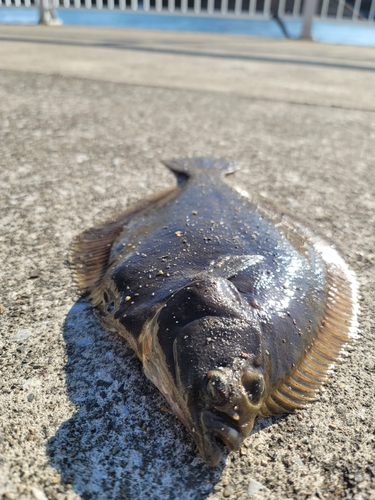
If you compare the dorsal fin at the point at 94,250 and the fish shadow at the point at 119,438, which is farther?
the dorsal fin at the point at 94,250

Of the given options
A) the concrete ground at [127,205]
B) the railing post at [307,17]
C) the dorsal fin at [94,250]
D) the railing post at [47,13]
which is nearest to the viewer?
the concrete ground at [127,205]

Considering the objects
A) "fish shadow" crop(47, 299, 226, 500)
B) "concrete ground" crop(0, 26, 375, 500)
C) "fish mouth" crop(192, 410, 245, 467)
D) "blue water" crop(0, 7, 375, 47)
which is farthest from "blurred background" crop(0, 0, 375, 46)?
"fish mouth" crop(192, 410, 245, 467)

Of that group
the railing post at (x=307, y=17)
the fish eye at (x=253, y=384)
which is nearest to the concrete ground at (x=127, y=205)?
the fish eye at (x=253, y=384)

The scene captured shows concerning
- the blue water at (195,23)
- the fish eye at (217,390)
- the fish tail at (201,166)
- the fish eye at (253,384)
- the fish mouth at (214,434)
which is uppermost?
the fish eye at (217,390)

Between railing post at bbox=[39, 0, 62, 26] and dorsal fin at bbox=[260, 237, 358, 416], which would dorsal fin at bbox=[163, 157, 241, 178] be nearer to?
dorsal fin at bbox=[260, 237, 358, 416]

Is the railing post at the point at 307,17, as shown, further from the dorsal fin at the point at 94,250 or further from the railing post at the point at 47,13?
the dorsal fin at the point at 94,250

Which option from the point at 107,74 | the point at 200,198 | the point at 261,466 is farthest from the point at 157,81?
the point at 261,466

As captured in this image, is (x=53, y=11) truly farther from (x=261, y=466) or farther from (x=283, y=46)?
(x=261, y=466)
